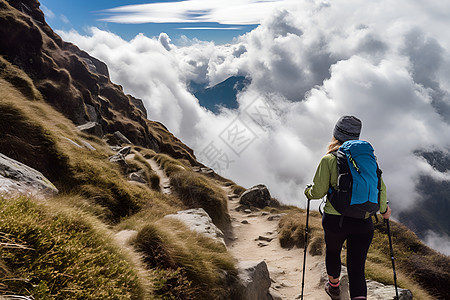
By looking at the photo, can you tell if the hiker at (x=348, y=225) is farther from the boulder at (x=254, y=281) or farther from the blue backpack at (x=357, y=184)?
the boulder at (x=254, y=281)

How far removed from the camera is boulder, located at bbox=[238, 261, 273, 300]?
602 cm

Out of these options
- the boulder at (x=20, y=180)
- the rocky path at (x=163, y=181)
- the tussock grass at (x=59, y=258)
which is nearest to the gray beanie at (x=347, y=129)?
the tussock grass at (x=59, y=258)

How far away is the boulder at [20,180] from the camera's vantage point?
5.31m

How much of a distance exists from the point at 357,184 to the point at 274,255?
8.72 metres

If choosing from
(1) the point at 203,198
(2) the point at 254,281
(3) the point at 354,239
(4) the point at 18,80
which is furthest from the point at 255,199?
(4) the point at 18,80

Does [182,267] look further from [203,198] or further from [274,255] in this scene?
[203,198]

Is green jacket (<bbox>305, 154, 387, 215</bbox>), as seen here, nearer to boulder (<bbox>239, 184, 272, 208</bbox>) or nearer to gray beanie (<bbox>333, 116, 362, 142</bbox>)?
gray beanie (<bbox>333, 116, 362, 142</bbox>)

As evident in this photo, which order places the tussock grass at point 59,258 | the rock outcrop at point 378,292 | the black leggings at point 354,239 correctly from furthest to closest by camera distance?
the rock outcrop at point 378,292 → the black leggings at point 354,239 → the tussock grass at point 59,258

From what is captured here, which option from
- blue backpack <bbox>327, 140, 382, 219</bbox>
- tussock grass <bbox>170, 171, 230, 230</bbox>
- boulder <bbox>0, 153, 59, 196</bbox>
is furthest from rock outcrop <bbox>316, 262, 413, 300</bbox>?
tussock grass <bbox>170, 171, 230, 230</bbox>

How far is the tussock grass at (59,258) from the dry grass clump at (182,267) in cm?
95

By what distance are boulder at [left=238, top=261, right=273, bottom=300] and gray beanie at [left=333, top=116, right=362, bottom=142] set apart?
157 inches

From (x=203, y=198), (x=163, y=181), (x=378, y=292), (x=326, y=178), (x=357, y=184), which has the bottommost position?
(x=378, y=292)

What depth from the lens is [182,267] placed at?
540cm

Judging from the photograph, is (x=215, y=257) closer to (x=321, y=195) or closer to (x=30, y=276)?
(x=321, y=195)
